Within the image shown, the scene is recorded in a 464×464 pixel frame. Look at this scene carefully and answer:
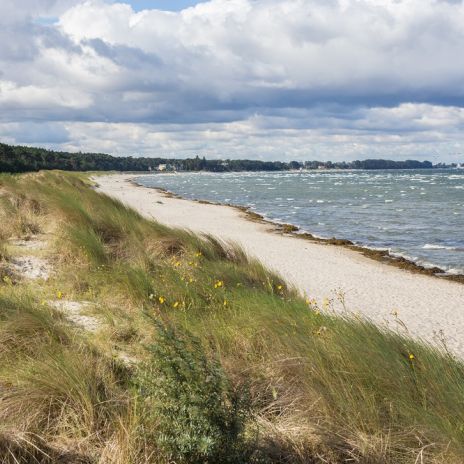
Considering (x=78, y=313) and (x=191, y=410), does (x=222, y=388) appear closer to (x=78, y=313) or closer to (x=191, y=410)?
(x=191, y=410)

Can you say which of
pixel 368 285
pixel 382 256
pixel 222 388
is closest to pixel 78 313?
pixel 222 388

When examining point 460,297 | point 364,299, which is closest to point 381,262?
point 460,297

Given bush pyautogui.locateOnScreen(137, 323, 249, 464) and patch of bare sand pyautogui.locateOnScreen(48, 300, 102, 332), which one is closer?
bush pyautogui.locateOnScreen(137, 323, 249, 464)

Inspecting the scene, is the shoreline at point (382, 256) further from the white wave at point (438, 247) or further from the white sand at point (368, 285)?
the white wave at point (438, 247)

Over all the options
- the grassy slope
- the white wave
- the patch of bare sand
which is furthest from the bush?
the white wave

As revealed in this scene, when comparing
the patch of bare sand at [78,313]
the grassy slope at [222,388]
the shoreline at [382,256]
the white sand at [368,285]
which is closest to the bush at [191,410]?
the grassy slope at [222,388]

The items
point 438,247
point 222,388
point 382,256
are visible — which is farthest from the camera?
point 438,247

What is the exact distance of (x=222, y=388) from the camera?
351cm

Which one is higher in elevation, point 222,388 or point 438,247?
point 222,388

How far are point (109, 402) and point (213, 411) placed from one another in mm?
942

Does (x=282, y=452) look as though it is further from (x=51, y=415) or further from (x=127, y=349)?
(x=127, y=349)

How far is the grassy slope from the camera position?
3412 millimetres

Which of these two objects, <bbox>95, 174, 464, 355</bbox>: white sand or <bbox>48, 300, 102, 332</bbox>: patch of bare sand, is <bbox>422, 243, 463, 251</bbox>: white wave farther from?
<bbox>48, 300, 102, 332</bbox>: patch of bare sand

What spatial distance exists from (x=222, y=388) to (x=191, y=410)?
0.29m
